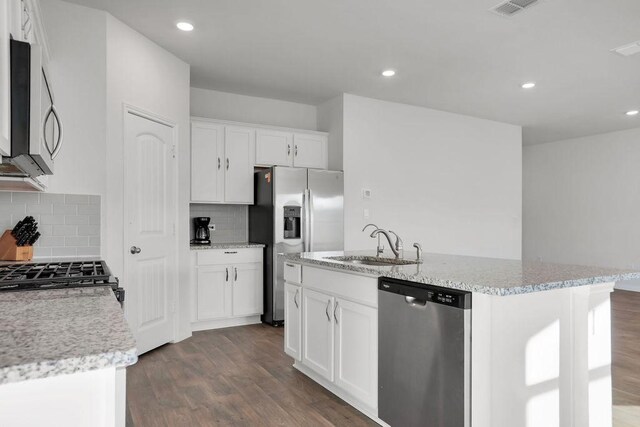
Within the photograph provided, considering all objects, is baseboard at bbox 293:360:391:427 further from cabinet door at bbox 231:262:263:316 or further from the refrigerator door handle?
the refrigerator door handle

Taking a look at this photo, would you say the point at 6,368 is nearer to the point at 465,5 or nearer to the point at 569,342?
the point at 569,342

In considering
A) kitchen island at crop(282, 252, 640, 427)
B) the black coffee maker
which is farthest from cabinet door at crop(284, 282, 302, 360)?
the black coffee maker

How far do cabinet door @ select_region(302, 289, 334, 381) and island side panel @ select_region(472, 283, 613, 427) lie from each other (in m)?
1.11

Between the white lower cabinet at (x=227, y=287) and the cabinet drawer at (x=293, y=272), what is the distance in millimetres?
1389

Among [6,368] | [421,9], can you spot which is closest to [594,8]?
[421,9]

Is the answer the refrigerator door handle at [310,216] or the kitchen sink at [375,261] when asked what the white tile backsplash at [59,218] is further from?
the refrigerator door handle at [310,216]

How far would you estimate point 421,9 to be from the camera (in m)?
3.09

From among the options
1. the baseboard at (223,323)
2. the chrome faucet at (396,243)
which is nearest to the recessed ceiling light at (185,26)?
the chrome faucet at (396,243)

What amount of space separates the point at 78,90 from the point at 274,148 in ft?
7.36

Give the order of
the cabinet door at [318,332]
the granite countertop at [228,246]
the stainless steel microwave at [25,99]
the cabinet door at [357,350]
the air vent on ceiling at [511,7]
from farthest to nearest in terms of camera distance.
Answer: the granite countertop at [228,246]
the air vent on ceiling at [511,7]
the cabinet door at [318,332]
the cabinet door at [357,350]
the stainless steel microwave at [25,99]

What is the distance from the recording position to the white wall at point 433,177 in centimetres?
526

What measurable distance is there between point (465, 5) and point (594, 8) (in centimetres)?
92

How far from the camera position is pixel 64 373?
0.80m

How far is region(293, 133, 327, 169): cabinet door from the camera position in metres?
5.13
